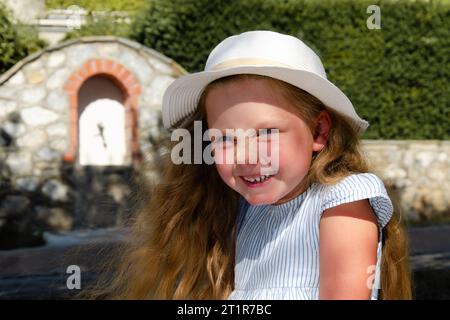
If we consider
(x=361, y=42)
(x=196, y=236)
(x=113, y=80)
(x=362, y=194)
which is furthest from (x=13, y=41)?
(x=362, y=194)

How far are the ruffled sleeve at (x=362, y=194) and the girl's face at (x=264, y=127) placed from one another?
0.09m

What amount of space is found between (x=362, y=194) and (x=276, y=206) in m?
0.29

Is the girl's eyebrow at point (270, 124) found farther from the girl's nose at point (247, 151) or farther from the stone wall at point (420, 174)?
the stone wall at point (420, 174)

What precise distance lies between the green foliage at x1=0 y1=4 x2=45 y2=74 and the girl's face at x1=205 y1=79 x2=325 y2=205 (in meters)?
7.18

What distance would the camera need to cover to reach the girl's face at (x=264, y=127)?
1609 millimetres

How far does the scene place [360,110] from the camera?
962 cm

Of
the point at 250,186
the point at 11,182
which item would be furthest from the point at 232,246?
the point at 11,182

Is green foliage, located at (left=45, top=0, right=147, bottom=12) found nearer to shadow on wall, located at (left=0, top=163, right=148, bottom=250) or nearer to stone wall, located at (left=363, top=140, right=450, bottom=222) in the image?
stone wall, located at (left=363, top=140, right=450, bottom=222)

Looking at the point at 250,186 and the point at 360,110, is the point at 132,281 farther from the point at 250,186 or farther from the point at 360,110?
the point at 360,110

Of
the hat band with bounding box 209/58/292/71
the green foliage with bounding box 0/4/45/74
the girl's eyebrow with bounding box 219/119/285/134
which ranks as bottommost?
the girl's eyebrow with bounding box 219/119/285/134

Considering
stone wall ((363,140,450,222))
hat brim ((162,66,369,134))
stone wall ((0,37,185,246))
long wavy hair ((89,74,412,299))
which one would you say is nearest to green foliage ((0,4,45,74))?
stone wall ((0,37,185,246))

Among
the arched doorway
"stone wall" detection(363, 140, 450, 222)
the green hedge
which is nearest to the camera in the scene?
the arched doorway

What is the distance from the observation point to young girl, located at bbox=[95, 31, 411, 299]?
158 centimetres

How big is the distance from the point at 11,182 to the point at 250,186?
6056mm
